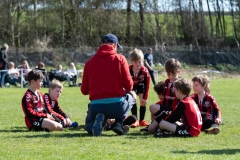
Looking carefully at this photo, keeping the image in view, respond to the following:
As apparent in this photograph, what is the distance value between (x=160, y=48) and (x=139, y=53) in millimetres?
31705

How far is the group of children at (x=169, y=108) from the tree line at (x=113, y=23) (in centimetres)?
3290

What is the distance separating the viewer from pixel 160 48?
41.9 m

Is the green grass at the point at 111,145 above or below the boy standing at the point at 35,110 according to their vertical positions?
below

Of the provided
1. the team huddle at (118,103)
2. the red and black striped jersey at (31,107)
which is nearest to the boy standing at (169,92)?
the team huddle at (118,103)


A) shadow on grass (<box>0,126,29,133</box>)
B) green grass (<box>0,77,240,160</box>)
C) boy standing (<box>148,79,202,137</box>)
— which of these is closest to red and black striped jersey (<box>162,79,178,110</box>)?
green grass (<box>0,77,240,160</box>)

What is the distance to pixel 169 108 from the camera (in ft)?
32.0

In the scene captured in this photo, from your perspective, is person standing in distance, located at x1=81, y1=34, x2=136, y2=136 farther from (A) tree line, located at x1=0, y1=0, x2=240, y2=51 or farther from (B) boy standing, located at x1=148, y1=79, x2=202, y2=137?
(A) tree line, located at x1=0, y1=0, x2=240, y2=51

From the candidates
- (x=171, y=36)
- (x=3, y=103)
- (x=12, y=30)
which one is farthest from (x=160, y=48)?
(x=3, y=103)

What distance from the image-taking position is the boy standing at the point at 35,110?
9.38m

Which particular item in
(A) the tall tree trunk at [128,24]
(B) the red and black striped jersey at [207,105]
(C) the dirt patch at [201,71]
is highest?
(A) the tall tree trunk at [128,24]

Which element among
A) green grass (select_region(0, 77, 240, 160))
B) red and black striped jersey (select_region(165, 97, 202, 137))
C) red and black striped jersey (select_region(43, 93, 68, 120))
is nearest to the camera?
green grass (select_region(0, 77, 240, 160))

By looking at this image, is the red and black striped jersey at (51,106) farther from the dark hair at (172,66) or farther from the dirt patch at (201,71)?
the dirt patch at (201,71)

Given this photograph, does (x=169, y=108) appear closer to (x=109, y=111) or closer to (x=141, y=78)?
(x=141, y=78)

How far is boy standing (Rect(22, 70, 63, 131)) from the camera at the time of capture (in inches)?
369
